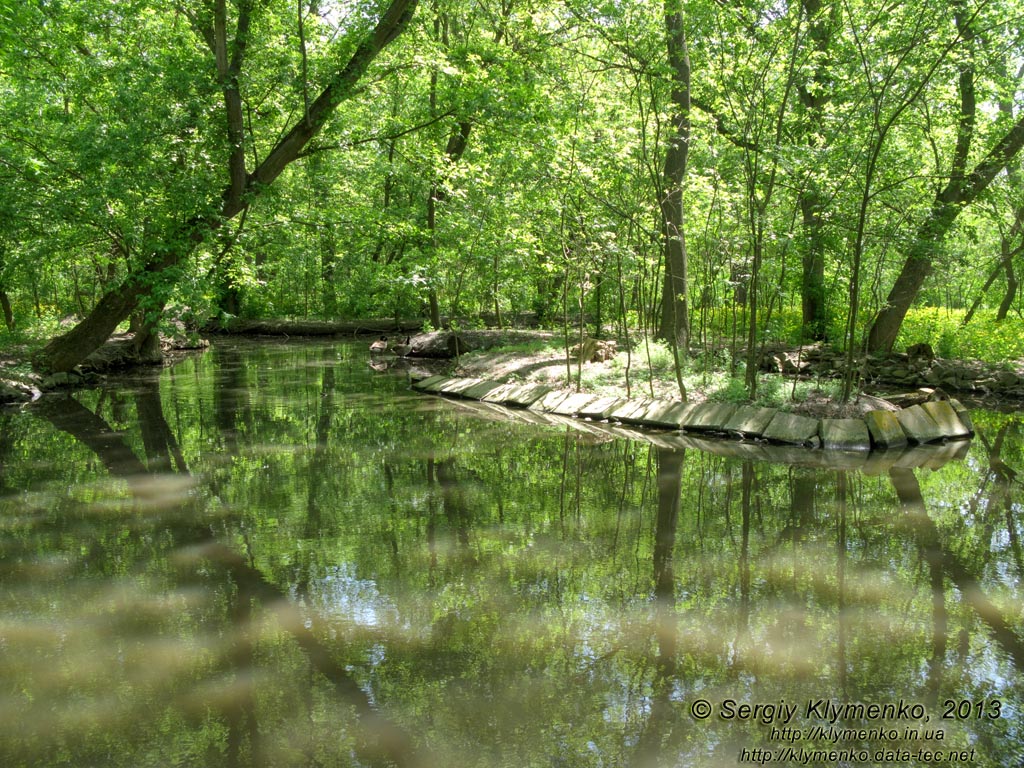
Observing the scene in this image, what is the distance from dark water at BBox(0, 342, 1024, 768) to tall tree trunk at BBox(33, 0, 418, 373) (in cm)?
567

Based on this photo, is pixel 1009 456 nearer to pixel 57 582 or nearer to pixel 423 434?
pixel 423 434

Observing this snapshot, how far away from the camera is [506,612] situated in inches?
180

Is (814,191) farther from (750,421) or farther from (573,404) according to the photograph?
(573,404)

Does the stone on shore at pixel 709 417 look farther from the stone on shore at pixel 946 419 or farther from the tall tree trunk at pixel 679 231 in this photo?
the stone on shore at pixel 946 419

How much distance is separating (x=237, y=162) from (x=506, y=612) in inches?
477

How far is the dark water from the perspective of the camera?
131 inches

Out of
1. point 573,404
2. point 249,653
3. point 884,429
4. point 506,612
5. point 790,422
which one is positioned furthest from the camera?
point 573,404

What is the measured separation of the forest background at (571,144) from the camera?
10.2 metres

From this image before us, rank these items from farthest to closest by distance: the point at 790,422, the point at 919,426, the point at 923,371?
the point at 923,371 < the point at 790,422 < the point at 919,426

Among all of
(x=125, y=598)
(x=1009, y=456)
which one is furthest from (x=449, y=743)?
(x=1009, y=456)

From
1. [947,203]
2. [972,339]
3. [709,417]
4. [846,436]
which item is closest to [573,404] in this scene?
[709,417]

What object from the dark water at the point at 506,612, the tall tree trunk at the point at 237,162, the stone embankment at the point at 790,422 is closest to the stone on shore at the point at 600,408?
the stone embankment at the point at 790,422

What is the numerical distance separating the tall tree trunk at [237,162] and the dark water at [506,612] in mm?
5675

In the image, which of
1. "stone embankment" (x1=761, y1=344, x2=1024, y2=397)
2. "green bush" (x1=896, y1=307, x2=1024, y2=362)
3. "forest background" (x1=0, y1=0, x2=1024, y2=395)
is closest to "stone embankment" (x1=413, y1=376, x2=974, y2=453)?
"forest background" (x1=0, y1=0, x2=1024, y2=395)
